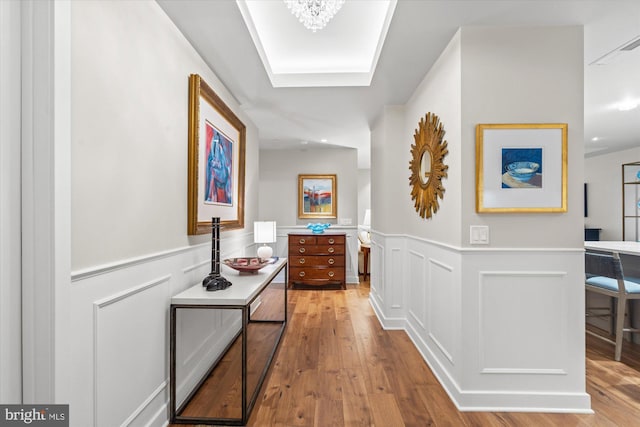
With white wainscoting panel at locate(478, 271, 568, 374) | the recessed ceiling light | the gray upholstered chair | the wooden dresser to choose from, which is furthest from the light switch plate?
the wooden dresser

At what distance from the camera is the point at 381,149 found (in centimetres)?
365

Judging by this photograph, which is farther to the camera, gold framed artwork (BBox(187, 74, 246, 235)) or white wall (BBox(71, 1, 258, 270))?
gold framed artwork (BBox(187, 74, 246, 235))

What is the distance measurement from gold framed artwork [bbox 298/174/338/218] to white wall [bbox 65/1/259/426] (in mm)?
3582

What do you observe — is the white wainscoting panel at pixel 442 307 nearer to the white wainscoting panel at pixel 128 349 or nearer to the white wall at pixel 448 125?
the white wall at pixel 448 125

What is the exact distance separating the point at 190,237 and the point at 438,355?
77.1 inches

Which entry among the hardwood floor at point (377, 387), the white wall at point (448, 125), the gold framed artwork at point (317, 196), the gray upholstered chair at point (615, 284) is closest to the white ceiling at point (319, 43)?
the white wall at point (448, 125)

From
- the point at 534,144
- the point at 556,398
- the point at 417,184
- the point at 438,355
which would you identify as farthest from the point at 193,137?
the point at 556,398

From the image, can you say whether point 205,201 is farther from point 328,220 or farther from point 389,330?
point 328,220

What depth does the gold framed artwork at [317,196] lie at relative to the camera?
5656mm

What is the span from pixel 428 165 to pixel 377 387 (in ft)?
5.58

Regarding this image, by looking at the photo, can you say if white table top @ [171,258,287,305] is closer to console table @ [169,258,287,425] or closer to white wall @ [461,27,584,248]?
console table @ [169,258,287,425]

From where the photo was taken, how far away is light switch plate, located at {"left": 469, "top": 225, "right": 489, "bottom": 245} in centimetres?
199

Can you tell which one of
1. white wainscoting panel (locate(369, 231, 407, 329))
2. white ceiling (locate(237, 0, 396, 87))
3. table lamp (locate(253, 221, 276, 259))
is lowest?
white wainscoting panel (locate(369, 231, 407, 329))

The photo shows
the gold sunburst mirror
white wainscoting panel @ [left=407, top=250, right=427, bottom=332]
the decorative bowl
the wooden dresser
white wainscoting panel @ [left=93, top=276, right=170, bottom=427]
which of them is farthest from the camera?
the wooden dresser
